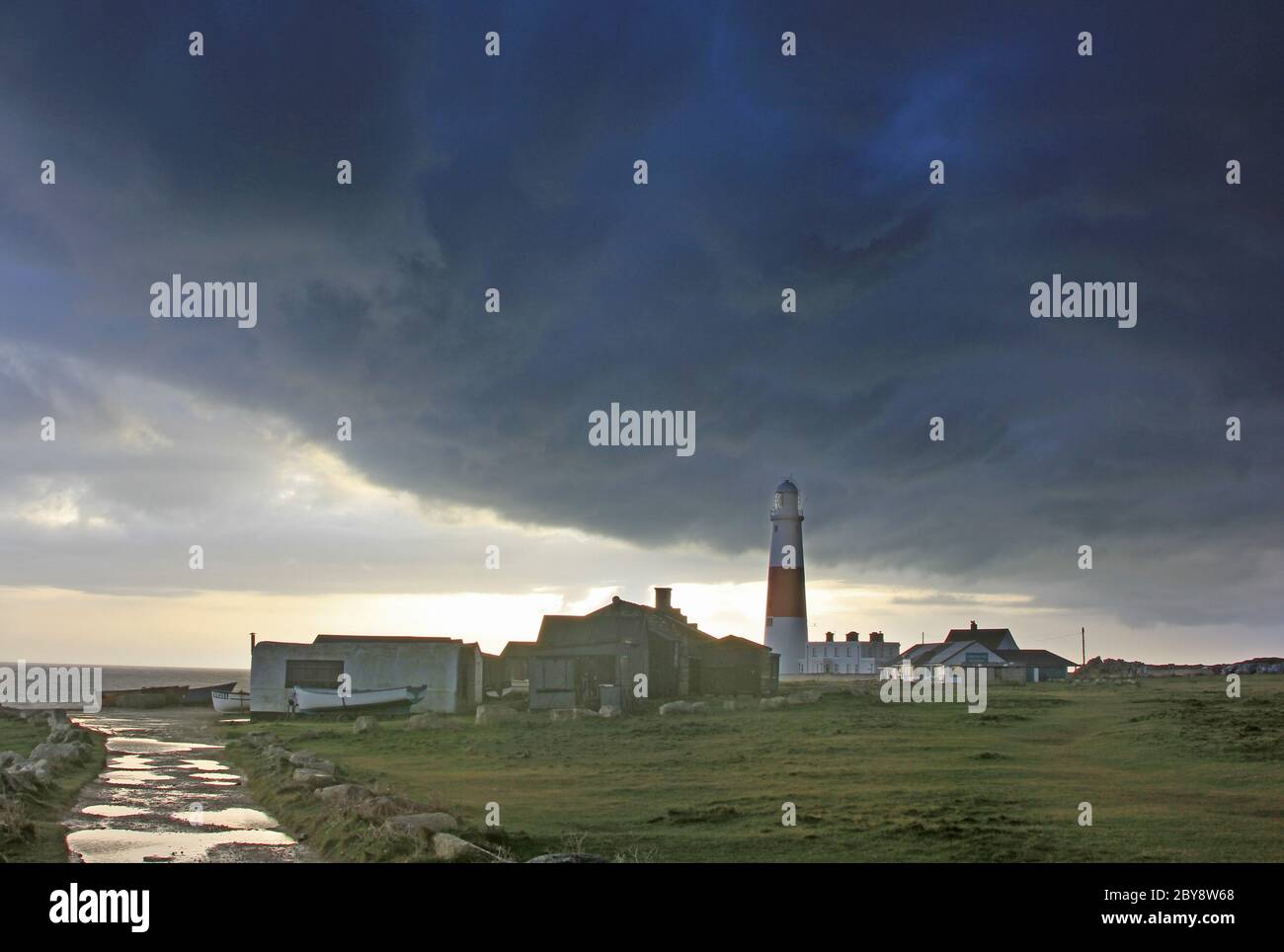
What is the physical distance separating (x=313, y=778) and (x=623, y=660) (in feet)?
98.1

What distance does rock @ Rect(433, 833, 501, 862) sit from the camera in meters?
14.3

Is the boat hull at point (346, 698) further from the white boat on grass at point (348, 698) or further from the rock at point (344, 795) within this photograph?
the rock at point (344, 795)

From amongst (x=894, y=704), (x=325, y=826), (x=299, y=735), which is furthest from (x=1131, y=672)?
(x=325, y=826)

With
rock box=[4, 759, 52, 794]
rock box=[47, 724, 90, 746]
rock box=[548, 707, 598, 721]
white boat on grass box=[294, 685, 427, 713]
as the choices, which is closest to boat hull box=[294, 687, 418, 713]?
white boat on grass box=[294, 685, 427, 713]

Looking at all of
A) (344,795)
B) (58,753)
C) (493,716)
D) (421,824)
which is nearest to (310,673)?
(493,716)

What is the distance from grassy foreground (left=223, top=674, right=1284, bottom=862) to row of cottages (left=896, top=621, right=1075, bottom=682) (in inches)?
1961

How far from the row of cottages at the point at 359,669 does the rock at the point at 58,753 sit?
19006 millimetres

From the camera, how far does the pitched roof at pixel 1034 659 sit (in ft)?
316

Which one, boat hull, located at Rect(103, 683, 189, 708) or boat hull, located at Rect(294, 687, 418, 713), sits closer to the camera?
boat hull, located at Rect(294, 687, 418, 713)

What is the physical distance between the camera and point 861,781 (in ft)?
73.9

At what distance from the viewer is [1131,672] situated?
89.1 m

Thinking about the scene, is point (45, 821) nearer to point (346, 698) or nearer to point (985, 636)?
point (346, 698)
